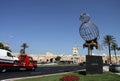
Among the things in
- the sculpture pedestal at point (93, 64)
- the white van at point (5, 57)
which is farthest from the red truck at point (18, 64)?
the sculpture pedestal at point (93, 64)

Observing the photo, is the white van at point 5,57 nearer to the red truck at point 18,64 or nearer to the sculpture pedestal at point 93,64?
the red truck at point 18,64

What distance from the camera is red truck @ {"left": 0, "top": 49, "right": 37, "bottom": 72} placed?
32.8 meters

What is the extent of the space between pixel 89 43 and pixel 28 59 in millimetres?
13948

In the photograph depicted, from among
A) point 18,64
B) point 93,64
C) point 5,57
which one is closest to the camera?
point 93,64

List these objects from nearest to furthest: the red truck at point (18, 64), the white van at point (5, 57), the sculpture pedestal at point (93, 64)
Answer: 1. the sculpture pedestal at point (93, 64)
2. the white van at point (5, 57)
3. the red truck at point (18, 64)

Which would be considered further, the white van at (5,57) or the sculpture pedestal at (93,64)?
the white van at (5,57)

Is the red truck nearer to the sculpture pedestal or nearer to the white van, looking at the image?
the white van

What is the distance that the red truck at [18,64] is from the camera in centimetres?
3281

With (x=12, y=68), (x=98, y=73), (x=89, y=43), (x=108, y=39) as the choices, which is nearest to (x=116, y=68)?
(x=89, y=43)

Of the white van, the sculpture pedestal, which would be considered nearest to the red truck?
the white van

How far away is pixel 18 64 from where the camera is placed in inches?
1446

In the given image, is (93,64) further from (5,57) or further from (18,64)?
(18,64)

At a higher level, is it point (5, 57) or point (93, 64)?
point (5, 57)

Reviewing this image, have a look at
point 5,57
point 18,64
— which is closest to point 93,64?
point 5,57
